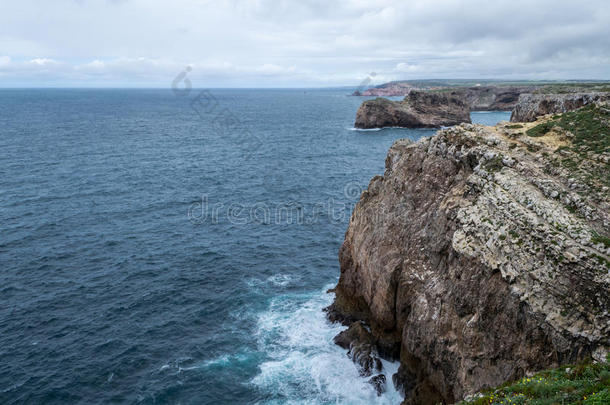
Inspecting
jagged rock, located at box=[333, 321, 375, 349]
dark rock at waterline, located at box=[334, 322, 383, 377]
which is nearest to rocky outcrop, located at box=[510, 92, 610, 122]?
jagged rock, located at box=[333, 321, 375, 349]

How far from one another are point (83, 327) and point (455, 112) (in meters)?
158

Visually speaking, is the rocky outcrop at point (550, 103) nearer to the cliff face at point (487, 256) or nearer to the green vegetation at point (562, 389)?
the cliff face at point (487, 256)

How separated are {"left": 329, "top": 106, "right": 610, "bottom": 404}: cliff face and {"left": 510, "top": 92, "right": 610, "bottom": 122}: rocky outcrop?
11196mm

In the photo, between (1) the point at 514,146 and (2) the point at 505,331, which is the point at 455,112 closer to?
(1) the point at 514,146

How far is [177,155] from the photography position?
108500 millimetres

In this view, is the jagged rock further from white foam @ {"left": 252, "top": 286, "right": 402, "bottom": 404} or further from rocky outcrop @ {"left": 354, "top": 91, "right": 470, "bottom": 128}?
rocky outcrop @ {"left": 354, "top": 91, "right": 470, "bottom": 128}

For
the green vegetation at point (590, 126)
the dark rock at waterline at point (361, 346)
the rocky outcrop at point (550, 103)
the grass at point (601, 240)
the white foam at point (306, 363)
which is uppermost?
the rocky outcrop at point (550, 103)

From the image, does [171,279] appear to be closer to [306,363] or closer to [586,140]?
[306,363]

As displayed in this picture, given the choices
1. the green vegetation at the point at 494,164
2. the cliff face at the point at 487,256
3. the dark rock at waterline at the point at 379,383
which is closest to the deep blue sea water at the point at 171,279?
the dark rock at waterline at the point at 379,383

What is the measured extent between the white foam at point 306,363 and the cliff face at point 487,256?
3169 millimetres

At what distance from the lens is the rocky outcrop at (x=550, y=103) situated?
4301 cm

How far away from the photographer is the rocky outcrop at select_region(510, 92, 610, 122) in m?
43.0

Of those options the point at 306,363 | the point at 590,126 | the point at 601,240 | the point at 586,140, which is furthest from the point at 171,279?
the point at 590,126

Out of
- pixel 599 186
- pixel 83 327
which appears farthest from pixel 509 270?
pixel 83 327
